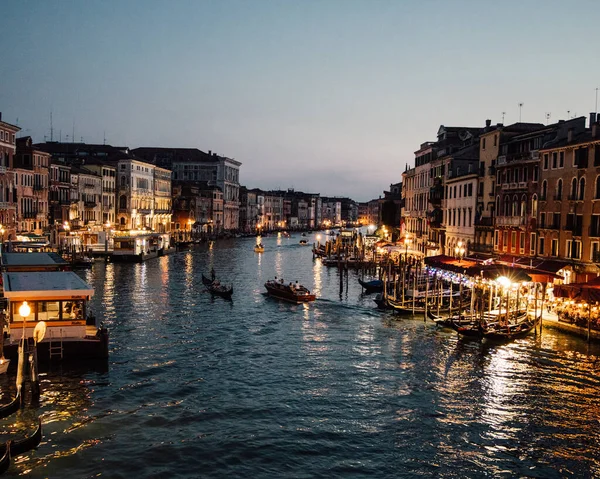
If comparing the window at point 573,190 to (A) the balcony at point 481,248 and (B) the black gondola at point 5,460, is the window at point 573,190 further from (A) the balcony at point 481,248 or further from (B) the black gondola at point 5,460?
(B) the black gondola at point 5,460

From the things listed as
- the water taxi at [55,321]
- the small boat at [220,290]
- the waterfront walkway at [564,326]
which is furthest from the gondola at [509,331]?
the small boat at [220,290]

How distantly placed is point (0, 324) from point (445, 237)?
123 ft

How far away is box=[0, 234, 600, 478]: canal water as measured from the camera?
1420 cm

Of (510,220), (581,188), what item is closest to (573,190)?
(581,188)

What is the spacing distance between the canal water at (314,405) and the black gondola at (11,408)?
0.84 feet

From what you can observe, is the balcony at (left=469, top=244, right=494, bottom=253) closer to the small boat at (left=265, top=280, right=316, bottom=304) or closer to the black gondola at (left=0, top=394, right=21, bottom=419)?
the small boat at (left=265, top=280, right=316, bottom=304)

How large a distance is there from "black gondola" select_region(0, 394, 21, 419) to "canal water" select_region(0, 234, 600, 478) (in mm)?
257

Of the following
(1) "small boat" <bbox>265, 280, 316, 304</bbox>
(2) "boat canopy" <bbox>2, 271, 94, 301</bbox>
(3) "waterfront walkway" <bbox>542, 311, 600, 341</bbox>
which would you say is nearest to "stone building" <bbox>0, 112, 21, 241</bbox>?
(1) "small boat" <bbox>265, 280, 316, 304</bbox>

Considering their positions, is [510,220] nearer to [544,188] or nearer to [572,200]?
[544,188]

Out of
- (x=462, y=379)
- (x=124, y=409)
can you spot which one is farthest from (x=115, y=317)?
(x=462, y=379)

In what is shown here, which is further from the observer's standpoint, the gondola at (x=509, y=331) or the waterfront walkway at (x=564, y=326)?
the gondola at (x=509, y=331)

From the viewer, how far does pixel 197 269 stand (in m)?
55.0

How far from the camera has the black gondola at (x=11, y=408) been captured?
1590 cm

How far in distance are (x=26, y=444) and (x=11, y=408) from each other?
2381 millimetres
